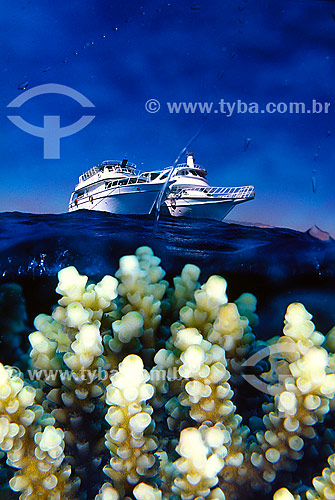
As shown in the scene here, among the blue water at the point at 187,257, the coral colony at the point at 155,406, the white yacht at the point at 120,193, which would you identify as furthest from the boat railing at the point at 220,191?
the coral colony at the point at 155,406

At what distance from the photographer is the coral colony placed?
115 centimetres

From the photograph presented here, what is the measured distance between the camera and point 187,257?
4.19 metres

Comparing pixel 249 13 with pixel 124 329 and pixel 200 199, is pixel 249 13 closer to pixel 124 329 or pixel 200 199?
pixel 200 199

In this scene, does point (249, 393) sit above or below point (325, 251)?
below

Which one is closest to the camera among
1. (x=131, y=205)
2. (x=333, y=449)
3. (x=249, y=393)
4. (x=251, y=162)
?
(x=333, y=449)

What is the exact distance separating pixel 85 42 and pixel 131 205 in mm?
3790

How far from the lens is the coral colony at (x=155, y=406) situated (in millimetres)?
1146

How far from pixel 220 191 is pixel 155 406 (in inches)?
194

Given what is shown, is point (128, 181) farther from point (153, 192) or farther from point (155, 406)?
point (155, 406)

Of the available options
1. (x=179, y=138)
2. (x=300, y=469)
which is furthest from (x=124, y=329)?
(x=179, y=138)

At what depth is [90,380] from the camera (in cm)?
140

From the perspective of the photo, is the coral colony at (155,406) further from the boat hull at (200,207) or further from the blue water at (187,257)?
the boat hull at (200,207)

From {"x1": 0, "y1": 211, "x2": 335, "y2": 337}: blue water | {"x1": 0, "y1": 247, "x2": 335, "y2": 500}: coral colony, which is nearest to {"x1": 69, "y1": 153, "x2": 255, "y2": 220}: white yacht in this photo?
{"x1": 0, "y1": 211, "x2": 335, "y2": 337}: blue water

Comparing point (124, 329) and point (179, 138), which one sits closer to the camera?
point (124, 329)
